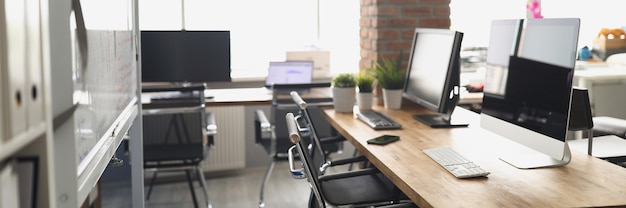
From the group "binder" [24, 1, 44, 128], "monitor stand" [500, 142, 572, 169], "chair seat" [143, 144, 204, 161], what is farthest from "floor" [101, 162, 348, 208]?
"binder" [24, 1, 44, 128]

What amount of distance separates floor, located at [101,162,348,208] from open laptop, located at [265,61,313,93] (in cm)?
75

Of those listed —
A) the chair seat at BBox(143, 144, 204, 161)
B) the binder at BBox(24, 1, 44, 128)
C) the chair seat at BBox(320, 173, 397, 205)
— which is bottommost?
the chair seat at BBox(143, 144, 204, 161)

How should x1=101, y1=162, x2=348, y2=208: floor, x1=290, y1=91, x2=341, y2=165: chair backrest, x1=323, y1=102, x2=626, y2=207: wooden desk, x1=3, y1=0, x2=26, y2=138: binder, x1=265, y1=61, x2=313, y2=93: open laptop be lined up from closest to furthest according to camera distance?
x1=3, y1=0, x2=26, y2=138: binder → x1=323, y1=102, x2=626, y2=207: wooden desk → x1=290, y1=91, x2=341, y2=165: chair backrest → x1=101, y1=162, x2=348, y2=208: floor → x1=265, y1=61, x2=313, y2=93: open laptop

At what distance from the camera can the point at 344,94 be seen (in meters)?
3.48

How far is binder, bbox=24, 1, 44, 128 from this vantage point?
800 millimetres

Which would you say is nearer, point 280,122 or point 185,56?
point 280,122

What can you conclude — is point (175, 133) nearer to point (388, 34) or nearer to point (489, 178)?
point (388, 34)

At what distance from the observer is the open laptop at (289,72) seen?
4.32 m

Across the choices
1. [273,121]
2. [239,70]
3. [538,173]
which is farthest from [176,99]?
[538,173]

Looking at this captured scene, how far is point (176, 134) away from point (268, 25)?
1.62m

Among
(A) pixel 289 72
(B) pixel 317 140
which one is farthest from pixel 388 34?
(B) pixel 317 140

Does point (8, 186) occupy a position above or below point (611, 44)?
below

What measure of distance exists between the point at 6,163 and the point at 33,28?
0.19 metres

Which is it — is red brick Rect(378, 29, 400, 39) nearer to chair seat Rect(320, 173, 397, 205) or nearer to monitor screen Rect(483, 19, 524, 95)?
chair seat Rect(320, 173, 397, 205)
